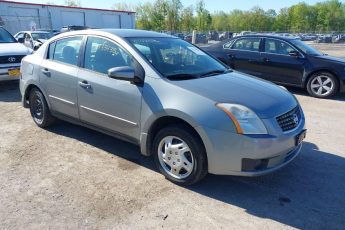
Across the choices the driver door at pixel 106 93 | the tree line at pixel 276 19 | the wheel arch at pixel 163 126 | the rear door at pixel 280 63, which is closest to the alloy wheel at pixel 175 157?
the wheel arch at pixel 163 126

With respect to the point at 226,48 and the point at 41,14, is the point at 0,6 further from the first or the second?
the point at 226,48

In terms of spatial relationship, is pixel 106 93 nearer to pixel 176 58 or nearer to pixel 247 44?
pixel 176 58

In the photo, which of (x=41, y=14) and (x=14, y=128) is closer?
(x=14, y=128)

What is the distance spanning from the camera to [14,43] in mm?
9836

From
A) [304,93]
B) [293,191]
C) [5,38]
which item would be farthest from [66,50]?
[304,93]

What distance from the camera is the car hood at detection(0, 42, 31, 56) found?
8.59 m

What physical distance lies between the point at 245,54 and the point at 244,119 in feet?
20.8

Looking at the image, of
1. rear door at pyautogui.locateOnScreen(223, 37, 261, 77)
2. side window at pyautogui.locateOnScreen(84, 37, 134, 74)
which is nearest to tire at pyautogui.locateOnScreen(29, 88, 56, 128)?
side window at pyautogui.locateOnScreen(84, 37, 134, 74)

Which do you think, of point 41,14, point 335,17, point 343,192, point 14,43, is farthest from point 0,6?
point 335,17

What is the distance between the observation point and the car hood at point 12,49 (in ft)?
28.2

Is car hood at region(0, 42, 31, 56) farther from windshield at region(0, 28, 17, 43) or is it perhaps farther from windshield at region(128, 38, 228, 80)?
windshield at region(128, 38, 228, 80)

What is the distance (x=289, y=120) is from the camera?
145 inches

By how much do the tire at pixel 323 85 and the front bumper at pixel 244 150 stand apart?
5519mm

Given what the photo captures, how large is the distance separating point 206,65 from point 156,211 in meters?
2.13
